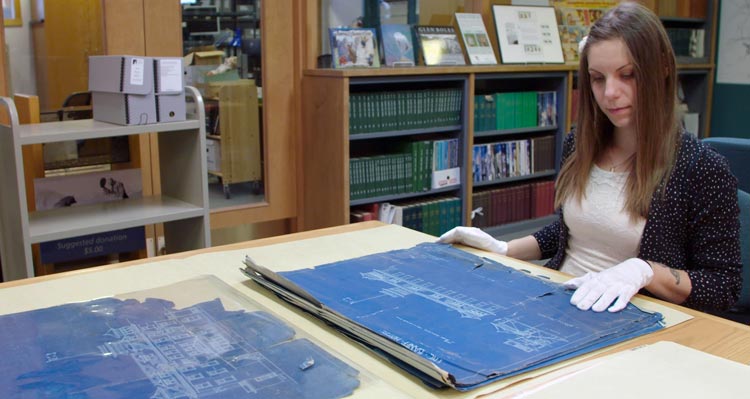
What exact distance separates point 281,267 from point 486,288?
44 centimetres

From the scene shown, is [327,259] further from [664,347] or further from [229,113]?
[229,113]

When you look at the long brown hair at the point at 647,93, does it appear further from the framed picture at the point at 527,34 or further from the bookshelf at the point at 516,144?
the framed picture at the point at 527,34

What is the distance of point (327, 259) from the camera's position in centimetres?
159

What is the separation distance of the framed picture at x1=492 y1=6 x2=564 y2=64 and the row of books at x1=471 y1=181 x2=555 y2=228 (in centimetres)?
79

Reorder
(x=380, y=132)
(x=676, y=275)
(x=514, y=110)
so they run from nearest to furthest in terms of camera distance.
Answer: (x=676, y=275)
(x=380, y=132)
(x=514, y=110)

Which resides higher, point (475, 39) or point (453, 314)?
point (475, 39)

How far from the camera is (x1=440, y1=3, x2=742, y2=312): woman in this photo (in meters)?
1.50

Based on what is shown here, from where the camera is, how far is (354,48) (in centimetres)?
391

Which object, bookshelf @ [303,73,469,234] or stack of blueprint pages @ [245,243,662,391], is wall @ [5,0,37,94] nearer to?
bookshelf @ [303,73,469,234]

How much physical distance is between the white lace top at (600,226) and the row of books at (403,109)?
2125 millimetres

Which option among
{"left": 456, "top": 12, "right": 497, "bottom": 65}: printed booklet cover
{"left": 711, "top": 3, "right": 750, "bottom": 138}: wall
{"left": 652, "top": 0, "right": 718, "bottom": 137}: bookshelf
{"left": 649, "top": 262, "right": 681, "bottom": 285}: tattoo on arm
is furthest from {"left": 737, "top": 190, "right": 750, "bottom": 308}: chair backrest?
{"left": 711, "top": 3, "right": 750, "bottom": 138}: wall

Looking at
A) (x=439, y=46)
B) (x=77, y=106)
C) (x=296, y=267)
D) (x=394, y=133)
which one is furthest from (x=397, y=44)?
(x=296, y=267)

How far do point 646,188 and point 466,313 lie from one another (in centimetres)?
60

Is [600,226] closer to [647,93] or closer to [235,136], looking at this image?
[647,93]
